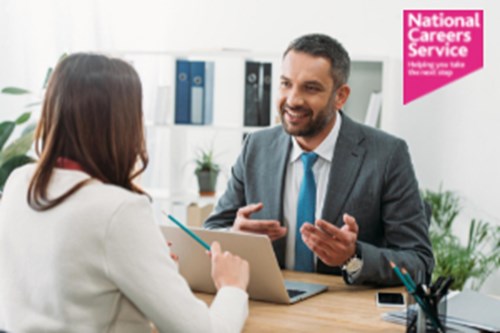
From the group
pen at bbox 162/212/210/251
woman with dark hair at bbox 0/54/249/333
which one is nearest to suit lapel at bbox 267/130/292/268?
pen at bbox 162/212/210/251

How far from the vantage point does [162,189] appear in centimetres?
452

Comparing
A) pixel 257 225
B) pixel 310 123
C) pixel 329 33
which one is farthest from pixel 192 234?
pixel 329 33

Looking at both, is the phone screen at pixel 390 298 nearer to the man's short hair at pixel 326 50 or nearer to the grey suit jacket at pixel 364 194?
the grey suit jacket at pixel 364 194

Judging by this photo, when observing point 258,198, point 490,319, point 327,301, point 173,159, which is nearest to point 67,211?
point 327,301

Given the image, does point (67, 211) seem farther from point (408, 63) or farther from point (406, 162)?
point (408, 63)

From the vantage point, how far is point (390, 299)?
6.26ft

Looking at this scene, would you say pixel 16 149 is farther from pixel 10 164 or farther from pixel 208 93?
pixel 208 93

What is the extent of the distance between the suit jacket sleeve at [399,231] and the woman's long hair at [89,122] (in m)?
0.91

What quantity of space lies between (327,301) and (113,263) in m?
0.78

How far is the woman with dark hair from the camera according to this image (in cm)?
127

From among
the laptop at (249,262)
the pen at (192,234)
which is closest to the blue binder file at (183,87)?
the laptop at (249,262)

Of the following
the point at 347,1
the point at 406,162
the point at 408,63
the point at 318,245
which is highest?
the point at 347,1

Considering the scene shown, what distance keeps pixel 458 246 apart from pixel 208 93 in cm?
163

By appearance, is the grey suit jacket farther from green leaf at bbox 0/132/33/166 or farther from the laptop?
green leaf at bbox 0/132/33/166
